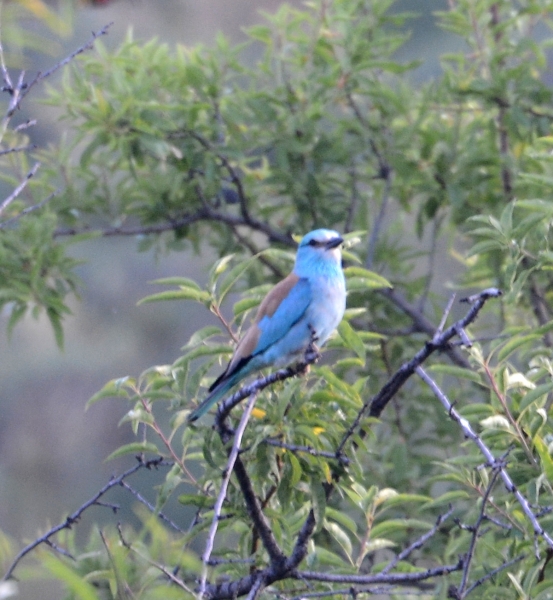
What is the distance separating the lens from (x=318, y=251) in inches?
137

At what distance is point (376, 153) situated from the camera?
181 inches

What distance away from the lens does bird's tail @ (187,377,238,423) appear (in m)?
2.51

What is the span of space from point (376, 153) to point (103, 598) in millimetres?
2778

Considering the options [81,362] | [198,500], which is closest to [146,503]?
[198,500]

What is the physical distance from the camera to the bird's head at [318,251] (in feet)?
11.2

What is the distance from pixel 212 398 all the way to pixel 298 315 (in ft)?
2.29

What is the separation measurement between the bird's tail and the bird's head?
623 mm

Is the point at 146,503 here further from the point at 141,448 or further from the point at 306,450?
the point at 306,450

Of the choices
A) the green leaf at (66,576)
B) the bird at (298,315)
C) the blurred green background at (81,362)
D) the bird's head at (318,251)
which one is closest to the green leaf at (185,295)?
the bird at (298,315)

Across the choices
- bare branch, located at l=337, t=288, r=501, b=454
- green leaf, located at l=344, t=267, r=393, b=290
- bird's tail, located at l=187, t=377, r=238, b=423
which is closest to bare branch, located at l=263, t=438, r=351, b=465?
A: bare branch, located at l=337, t=288, r=501, b=454

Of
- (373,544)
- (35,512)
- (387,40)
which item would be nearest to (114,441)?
(35,512)

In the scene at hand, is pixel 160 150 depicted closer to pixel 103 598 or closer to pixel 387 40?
pixel 387 40

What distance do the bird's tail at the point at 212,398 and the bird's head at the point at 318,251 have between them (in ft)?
2.05

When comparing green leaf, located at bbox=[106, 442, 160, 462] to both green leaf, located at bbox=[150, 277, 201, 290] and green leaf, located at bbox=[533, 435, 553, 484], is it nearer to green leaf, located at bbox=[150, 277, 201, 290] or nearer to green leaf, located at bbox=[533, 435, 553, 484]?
green leaf, located at bbox=[150, 277, 201, 290]
